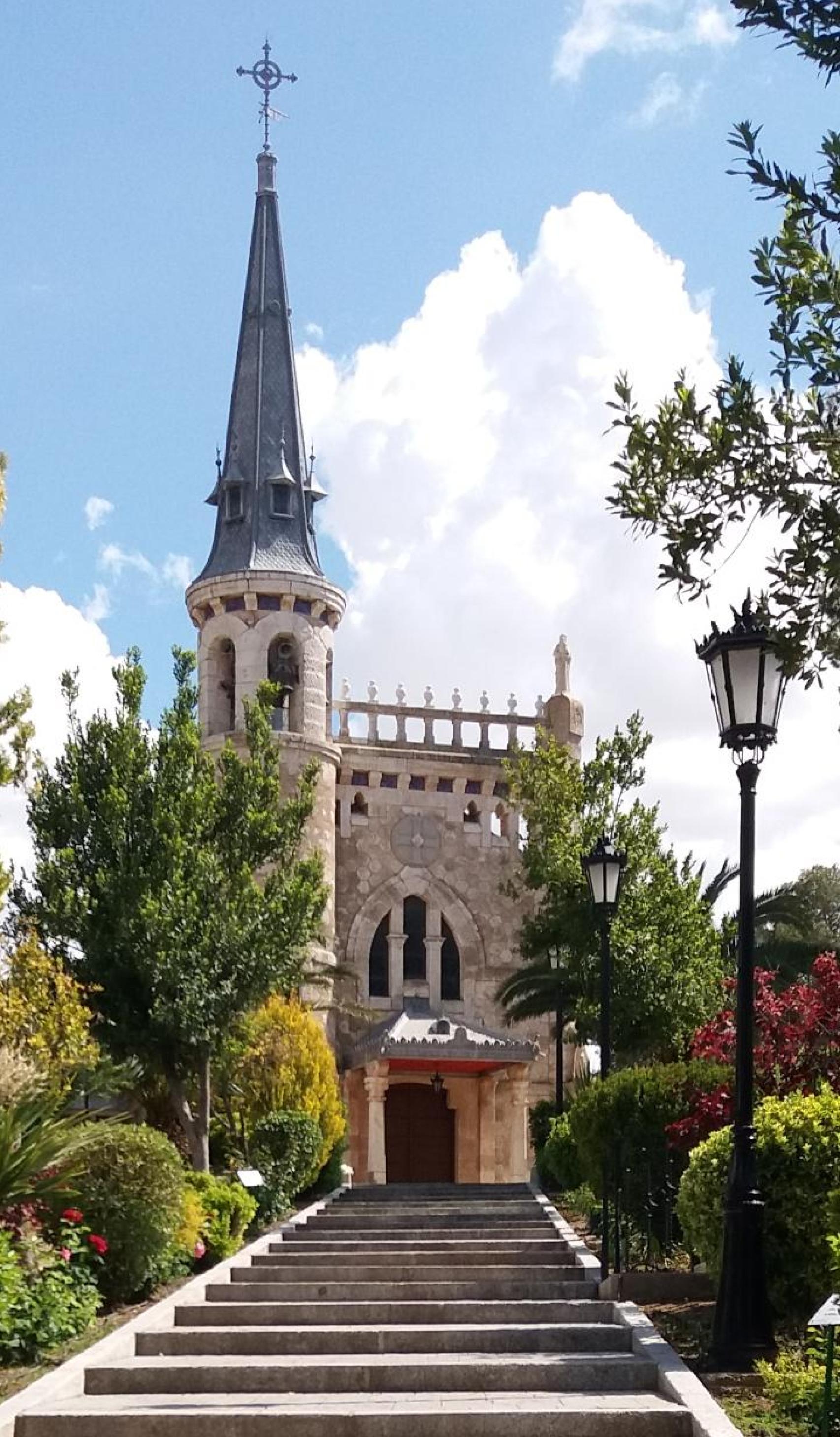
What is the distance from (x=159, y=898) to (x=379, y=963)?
22.5m

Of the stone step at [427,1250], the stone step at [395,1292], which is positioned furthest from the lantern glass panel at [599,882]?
Answer: the stone step at [395,1292]

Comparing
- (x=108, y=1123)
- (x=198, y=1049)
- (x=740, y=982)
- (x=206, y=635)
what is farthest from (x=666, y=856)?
(x=740, y=982)

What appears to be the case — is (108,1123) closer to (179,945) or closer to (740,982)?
(740,982)

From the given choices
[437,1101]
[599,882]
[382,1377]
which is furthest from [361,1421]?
[437,1101]

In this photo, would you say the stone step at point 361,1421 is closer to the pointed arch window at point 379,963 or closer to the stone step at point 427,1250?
the stone step at point 427,1250

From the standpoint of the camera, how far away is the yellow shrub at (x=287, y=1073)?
27.7 m

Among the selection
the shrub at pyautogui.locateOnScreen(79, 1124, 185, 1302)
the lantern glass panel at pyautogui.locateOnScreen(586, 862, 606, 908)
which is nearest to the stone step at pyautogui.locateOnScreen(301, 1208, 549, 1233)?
the lantern glass panel at pyautogui.locateOnScreen(586, 862, 606, 908)

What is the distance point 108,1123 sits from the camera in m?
14.9

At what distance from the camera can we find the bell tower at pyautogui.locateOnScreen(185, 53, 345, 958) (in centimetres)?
4294

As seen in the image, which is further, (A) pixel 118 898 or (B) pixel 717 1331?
(A) pixel 118 898

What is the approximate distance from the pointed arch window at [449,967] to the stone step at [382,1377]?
111ft

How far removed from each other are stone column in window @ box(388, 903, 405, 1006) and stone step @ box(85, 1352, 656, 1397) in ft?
109

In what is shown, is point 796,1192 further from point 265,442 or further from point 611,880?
point 265,442

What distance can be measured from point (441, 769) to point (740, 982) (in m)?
35.2
